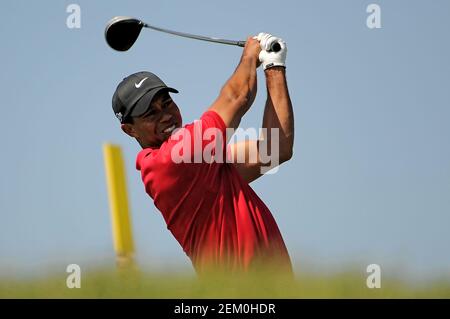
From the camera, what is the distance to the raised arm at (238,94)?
5.16m

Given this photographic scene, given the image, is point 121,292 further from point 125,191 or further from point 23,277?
point 125,191

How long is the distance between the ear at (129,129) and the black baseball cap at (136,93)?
0.15ft

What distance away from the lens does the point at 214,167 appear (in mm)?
5223

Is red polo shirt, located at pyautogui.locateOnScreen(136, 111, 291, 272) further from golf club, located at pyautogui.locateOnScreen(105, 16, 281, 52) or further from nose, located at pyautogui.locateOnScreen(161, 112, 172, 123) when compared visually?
golf club, located at pyautogui.locateOnScreen(105, 16, 281, 52)

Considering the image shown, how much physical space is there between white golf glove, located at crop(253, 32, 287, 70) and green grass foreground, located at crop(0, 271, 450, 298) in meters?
2.38

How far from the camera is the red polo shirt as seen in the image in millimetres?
5035

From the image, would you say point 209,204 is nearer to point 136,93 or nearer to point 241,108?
point 241,108

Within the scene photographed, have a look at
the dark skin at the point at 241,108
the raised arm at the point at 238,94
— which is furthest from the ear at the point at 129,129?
the raised arm at the point at 238,94

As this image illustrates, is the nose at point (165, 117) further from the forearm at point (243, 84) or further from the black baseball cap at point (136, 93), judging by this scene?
the forearm at point (243, 84)

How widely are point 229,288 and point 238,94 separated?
2.32 metres

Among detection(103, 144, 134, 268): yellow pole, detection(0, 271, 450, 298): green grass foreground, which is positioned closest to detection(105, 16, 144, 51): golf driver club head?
detection(0, 271, 450, 298): green grass foreground

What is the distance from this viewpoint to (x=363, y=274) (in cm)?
311
